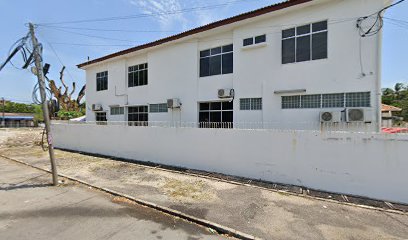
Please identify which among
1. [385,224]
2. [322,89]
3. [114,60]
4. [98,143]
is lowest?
[385,224]

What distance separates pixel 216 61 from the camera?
36.0 ft

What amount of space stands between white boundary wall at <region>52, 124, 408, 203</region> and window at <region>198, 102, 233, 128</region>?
2238 mm

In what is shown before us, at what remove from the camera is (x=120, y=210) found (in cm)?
500


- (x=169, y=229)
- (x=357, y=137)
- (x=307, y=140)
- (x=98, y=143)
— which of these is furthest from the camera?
(x=98, y=143)

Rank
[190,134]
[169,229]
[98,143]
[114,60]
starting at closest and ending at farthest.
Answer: [169,229] → [190,134] → [98,143] → [114,60]

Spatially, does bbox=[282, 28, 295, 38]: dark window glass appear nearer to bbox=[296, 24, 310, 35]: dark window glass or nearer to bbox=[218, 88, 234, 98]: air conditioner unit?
bbox=[296, 24, 310, 35]: dark window glass

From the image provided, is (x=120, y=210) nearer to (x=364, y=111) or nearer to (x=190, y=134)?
(x=190, y=134)

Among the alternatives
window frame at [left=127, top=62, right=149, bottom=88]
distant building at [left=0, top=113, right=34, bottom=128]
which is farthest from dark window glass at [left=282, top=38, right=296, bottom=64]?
distant building at [left=0, top=113, right=34, bottom=128]

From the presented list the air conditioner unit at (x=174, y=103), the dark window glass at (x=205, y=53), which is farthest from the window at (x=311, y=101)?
the air conditioner unit at (x=174, y=103)

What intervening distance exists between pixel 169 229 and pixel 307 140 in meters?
4.61

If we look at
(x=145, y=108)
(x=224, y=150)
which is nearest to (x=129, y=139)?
(x=145, y=108)

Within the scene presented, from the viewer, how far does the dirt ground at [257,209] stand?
4.09m

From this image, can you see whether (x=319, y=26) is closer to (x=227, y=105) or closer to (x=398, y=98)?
(x=227, y=105)

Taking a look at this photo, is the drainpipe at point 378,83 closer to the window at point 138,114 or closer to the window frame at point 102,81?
the window at point 138,114
